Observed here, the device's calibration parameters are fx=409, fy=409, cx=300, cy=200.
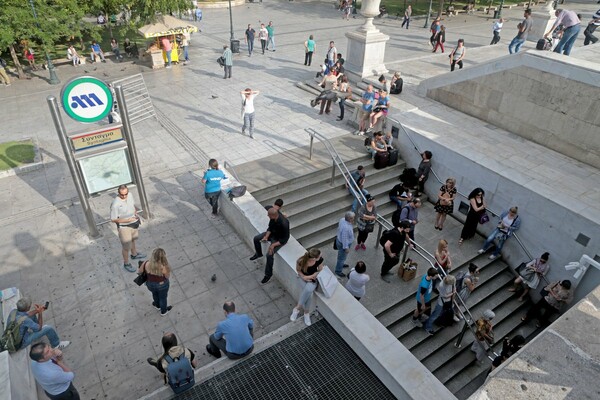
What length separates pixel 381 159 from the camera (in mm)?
12195

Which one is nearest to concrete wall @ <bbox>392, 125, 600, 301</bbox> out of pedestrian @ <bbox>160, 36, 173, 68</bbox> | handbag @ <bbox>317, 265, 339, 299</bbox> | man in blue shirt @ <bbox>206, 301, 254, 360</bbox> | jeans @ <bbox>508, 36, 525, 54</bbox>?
handbag @ <bbox>317, 265, 339, 299</bbox>

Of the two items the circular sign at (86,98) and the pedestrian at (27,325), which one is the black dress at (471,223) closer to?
the circular sign at (86,98)

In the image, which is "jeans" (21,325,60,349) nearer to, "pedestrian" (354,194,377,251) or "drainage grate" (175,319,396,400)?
"drainage grate" (175,319,396,400)

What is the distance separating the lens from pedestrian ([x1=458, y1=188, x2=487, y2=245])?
10.4 metres

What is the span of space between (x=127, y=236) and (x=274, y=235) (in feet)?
10.0

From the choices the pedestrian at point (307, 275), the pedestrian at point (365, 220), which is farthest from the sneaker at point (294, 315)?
the pedestrian at point (365, 220)

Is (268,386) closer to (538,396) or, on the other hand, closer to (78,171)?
(538,396)

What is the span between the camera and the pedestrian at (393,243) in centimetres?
894

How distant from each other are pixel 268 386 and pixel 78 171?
6.02 meters

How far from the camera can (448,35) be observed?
25.2m

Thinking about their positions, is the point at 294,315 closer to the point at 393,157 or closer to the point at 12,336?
the point at 12,336

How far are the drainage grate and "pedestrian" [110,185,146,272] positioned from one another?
359cm

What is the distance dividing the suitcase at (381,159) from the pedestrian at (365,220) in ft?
7.47

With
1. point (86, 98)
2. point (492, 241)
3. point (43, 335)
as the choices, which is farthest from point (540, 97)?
point (43, 335)
